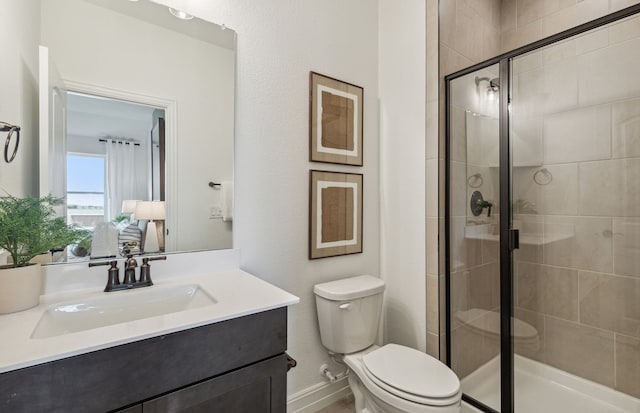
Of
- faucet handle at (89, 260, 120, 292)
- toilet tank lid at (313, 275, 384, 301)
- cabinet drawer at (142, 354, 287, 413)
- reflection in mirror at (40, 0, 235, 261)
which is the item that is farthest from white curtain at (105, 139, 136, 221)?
toilet tank lid at (313, 275, 384, 301)

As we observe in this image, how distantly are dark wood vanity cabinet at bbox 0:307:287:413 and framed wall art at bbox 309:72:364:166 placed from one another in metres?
1.01

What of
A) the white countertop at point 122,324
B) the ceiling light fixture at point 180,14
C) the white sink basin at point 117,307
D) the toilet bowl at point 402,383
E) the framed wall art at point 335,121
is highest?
the ceiling light fixture at point 180,14

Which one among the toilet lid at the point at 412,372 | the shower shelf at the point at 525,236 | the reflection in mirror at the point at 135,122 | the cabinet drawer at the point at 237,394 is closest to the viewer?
the cabinet drawer at the point at 237,394

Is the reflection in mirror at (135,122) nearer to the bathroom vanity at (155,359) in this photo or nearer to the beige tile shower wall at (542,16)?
the bathroom vanity at (155,359)

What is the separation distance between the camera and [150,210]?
126cm

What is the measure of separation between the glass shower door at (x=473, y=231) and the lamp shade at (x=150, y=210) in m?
1.52

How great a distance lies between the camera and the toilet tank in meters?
1.54

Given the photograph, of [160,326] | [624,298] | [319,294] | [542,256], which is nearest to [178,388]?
[160,326]

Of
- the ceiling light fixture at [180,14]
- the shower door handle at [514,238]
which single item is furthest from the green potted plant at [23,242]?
the shower door handle at [514,238]

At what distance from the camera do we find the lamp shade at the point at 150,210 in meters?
1.24

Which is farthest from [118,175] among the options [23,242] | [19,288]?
[19,288]

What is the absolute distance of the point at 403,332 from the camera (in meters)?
1.88

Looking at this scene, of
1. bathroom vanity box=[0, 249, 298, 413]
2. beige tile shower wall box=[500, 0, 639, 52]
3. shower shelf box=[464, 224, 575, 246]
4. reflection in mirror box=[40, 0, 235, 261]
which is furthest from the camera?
beige tile shower wall box=[500, 0, 639, 52]

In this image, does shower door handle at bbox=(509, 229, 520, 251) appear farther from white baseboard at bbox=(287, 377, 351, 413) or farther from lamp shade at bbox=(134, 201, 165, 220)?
lamp shade at bbox=(134, 201, 165, 220)
